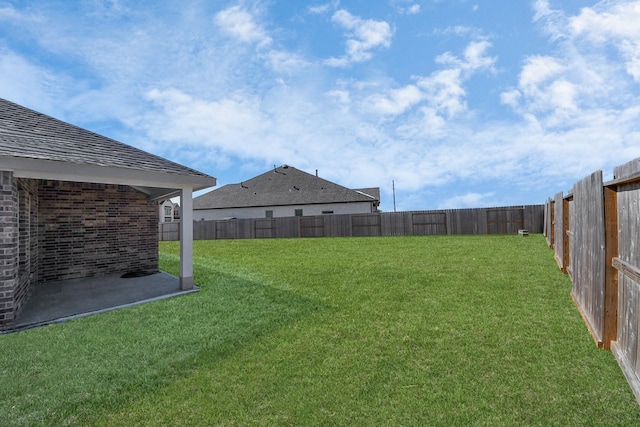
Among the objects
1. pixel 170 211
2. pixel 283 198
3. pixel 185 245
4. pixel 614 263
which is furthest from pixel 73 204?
pixel 170 211

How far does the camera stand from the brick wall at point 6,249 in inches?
190

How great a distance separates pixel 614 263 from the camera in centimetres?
329

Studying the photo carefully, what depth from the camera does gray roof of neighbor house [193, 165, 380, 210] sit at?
26.6m

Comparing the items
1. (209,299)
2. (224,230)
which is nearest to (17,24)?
(209,299)

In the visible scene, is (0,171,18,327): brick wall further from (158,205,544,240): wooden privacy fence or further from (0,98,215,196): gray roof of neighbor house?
(158,205,544,240): wooden privacy fence

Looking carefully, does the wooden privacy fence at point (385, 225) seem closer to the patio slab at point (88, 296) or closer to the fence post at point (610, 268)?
the patio slab at point (88, 296)

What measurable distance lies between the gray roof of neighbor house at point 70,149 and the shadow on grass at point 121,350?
2577 mm

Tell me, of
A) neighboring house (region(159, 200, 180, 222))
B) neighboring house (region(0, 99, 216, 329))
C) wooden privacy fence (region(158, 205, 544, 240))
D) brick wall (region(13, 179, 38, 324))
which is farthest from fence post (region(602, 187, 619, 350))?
neighboring house (region(159, 200, 180, 222))

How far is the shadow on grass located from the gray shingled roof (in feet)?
8.99

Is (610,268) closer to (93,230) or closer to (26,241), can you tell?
(26,241)

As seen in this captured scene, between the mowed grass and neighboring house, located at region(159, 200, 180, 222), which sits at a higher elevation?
neighboring house, located at region(159, 200, 180, 222)

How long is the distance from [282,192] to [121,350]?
81.2 ft

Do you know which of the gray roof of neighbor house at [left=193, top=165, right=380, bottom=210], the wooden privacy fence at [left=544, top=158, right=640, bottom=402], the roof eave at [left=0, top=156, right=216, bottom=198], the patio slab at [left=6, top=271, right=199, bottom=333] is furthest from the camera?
the gray roof of neighbor house at [left=193, top=165, right=380, bottom=210]

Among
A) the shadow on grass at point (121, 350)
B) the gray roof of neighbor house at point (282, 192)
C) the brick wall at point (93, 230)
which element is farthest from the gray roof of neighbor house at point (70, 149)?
the gray roof of neighbor house at point (282, 192)
